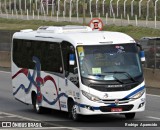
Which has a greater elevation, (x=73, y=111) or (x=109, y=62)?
(x=109, y=62)

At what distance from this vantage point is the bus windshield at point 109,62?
730 inches

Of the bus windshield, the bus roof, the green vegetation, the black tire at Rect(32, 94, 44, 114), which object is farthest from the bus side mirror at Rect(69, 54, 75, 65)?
the green vegetation

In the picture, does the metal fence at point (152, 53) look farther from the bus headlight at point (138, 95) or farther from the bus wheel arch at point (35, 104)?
the bus headlight at point (138, 95)

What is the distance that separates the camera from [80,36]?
759 inches

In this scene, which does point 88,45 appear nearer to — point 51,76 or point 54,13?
point 51,76

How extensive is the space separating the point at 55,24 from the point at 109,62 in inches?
1838

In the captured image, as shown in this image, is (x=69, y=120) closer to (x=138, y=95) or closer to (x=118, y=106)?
(x=118, y=106)

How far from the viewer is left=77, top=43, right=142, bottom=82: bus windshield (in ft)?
60.8

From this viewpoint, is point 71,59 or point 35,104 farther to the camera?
point 35,104

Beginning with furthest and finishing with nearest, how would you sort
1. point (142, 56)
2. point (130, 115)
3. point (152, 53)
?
point (152, 53) → point (130, 115) → point (142, 56)

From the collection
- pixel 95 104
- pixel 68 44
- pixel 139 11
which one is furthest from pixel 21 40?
pixel 139 11

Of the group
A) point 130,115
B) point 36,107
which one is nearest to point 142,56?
point 130,115

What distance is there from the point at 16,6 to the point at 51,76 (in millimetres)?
65865

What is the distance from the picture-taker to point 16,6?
8550 centimetres
